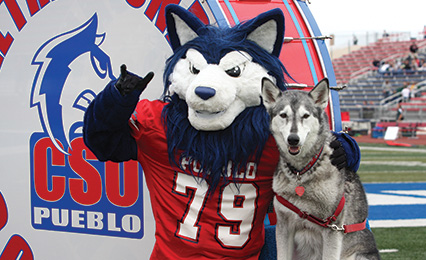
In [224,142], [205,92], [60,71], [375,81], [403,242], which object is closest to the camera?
[205,92]

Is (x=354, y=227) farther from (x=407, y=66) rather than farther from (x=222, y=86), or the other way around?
(x=407, y=66)

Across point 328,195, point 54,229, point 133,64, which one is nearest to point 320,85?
point 328,195

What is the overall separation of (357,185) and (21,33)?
203 cm

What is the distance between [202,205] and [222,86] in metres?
0.54

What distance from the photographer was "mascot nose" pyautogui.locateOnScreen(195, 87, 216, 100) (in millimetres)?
2125

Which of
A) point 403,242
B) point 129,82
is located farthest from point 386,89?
point 129,82

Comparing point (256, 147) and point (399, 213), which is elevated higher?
point (256, 147)

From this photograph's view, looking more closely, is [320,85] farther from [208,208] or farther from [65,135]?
[65,135]

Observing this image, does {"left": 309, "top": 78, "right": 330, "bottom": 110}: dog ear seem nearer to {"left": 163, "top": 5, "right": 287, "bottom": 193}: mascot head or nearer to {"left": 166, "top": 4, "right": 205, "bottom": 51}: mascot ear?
{"left": 163, "top": 5, "right": 287, "bottom": 193}: mascot head

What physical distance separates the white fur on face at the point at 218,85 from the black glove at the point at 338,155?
1.26 feet

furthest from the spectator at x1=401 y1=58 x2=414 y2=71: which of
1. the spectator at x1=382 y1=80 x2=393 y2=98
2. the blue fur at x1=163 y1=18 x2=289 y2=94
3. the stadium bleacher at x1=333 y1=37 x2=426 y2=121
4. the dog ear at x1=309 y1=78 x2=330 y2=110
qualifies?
the dog ear at x1=309 y1=78 x2=330 y2=110

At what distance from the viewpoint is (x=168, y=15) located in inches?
92.9

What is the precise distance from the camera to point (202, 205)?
7.77ft

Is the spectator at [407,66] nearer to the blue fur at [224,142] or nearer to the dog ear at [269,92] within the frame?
the blue fur at [224,142]
